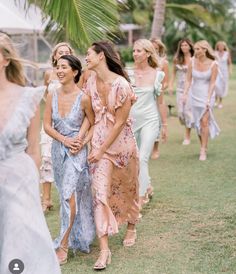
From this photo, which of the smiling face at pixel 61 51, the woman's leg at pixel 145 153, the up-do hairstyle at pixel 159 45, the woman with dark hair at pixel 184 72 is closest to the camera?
the smiling face at pixel 61 51

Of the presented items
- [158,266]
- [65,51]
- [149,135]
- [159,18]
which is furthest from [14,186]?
[159,18]

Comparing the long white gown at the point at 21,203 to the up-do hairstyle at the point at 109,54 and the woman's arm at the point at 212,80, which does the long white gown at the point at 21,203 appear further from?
the woman's arm at the point at 212,80

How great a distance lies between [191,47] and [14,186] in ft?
31.0

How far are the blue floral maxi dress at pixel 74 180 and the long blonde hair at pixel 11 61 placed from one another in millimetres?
1931

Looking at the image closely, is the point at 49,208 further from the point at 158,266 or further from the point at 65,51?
the point at 158,266

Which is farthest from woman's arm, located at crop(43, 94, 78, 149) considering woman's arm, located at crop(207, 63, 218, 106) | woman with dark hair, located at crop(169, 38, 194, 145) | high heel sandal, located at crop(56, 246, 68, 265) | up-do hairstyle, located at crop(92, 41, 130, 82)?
woman with dark hair, located at crop(169, 38, 194, 145)

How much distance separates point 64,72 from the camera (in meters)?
6.07

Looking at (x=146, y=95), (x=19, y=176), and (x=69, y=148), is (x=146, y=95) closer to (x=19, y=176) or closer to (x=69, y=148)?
(x=69, y=148)

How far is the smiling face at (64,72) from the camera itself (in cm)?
607

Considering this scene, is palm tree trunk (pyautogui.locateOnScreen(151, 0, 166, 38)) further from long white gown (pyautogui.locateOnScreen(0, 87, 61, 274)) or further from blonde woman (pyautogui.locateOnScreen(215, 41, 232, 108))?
long white gown (pyautogui.locateOnScreen(0, 87, 61, 274))

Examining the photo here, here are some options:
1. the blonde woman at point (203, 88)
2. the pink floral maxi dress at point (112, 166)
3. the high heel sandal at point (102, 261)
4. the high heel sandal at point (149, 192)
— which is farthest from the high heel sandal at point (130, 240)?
the blonde woman at point (203, 88)

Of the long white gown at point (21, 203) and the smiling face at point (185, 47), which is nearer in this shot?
the long white gown at point (21, 203)

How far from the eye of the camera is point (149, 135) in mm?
7762

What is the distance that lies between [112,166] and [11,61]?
2294 mm
